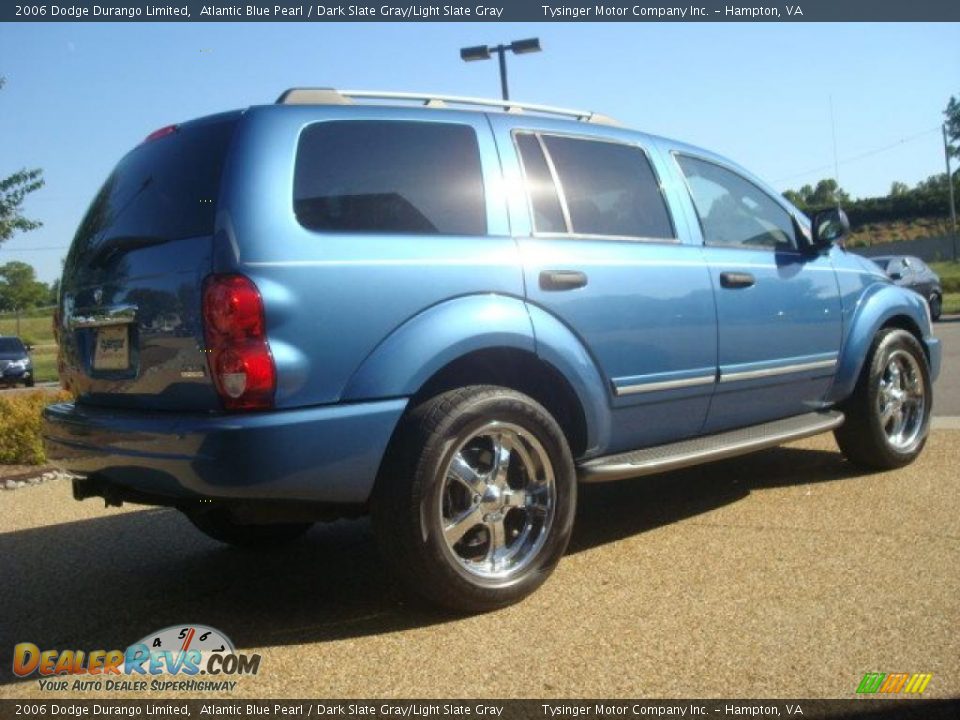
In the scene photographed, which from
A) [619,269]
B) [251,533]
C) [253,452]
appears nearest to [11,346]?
[251,533]

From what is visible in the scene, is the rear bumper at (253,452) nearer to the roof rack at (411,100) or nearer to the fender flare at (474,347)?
the fender flare at (474,347)

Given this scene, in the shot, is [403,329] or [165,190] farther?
A: [165,190]

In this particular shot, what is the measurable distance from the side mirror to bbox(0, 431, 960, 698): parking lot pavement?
4.46 ft

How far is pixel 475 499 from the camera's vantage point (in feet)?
11.5

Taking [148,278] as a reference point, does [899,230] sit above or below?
above

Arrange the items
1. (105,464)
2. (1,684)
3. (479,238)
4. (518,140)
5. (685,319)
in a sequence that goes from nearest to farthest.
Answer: (1,684) < (105,464) < (479,238) < (518,140) < (685,319)

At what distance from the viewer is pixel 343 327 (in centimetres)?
319

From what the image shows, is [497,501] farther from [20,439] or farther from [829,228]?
[20,439]

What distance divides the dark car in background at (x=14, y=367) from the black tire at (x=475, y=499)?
24.5 metres

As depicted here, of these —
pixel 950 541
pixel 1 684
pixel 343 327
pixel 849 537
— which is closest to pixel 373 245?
pixel 343 327

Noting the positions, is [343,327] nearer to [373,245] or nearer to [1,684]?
[373,245]

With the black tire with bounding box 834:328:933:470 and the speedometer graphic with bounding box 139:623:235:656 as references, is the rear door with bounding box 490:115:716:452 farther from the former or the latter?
the speedometer graphic with bounding box 139:623:235:656

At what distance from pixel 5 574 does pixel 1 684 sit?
1.55 m

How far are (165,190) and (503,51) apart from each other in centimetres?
1575
